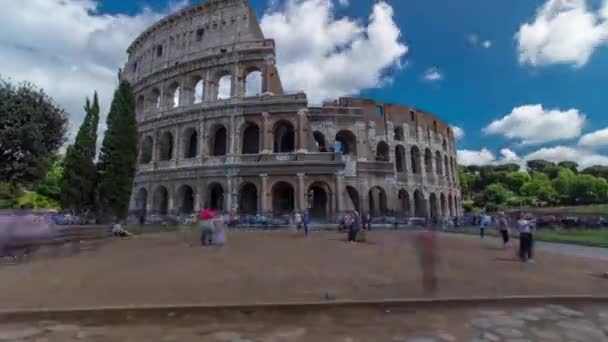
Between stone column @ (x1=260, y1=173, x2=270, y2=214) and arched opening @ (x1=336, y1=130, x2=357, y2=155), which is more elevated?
arched opening @ (x1=336, y1=130, x2=357, y2=155)

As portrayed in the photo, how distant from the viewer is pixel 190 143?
99.7 ft

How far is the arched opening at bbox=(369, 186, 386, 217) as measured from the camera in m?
28.5

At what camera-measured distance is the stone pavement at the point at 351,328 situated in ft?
13.2

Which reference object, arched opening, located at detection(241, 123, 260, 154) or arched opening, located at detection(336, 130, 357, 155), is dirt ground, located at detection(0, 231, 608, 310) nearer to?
arched opening, located at detection(241, 123, 260, 154)

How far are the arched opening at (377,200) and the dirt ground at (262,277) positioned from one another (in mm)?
16881

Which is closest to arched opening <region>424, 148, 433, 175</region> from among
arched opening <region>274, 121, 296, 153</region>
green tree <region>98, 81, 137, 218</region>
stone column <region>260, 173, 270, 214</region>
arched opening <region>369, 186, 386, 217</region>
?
arched opening <region>369, 186, 386, 217</region>

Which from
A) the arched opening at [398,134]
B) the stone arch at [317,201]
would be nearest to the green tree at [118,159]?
the stone arch at [317,201]

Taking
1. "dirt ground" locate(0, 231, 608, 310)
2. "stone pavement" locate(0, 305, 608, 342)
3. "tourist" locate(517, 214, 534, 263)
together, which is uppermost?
"tourist" locate(517, 214, 534, 263)

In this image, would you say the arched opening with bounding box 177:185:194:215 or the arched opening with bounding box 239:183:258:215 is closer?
the arched opening with bounding box 239:183:258:215

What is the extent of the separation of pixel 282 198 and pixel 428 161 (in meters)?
18.3

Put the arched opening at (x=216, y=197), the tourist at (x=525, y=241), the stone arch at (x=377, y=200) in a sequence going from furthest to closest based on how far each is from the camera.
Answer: the stone arch at (x=377, y=200)
the arched opening at (x=216, y=197)
the tourist at (x=525, y=241)

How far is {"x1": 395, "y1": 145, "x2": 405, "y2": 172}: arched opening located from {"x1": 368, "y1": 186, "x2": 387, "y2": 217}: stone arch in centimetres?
565

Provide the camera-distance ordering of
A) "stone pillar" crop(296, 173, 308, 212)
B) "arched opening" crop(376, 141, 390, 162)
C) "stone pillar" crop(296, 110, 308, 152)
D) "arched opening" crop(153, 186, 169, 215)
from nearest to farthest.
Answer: "stone pillar" crop(296, 173, 308, 212), "stone pillar" crop(296, 110, 308, 152), "arched opening" crop(153, 186, 169, 215), "arched opening" crop(376, 141, 390, 162)

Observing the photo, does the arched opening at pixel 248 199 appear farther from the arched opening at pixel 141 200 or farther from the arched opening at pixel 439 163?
the arched opening at pixel 439 163
